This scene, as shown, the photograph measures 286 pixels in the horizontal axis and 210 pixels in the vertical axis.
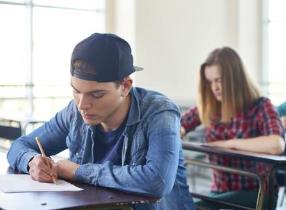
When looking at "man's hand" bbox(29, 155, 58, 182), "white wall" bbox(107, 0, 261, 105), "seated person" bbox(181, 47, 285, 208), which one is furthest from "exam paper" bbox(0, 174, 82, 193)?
"white wall" bbox(107, 0, 261, 105)

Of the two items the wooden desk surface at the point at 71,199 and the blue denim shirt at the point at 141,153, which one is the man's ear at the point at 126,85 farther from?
the wooden desk surface at the point at 71,199

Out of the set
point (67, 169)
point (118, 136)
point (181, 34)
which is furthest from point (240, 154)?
point (181, 34)

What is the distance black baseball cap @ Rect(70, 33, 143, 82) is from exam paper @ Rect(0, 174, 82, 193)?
32 centimetres

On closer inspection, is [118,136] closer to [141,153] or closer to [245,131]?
[141,153]

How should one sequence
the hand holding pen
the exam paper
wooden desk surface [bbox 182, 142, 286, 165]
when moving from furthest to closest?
wooden desk surface [bbox 182, 142, 286, 165] < the hand holding pen < the exam paper

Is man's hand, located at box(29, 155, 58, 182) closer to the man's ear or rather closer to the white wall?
the man's ear

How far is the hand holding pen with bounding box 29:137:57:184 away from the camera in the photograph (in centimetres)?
158

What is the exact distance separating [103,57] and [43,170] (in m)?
0.40

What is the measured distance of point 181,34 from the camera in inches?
189

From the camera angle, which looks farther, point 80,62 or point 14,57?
point 14,57

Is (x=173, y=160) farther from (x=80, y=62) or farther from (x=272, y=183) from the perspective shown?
(x=272, y=183)

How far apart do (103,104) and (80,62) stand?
0.15 metres

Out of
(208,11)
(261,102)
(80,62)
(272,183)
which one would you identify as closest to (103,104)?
(80,62)

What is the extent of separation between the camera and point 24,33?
440 cm
